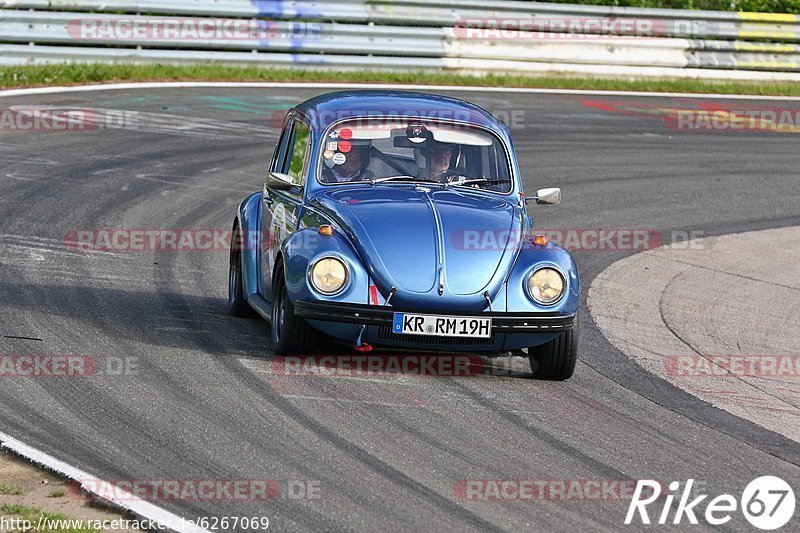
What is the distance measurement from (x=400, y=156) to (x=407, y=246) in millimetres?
1252

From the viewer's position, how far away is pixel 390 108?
30.4 ft

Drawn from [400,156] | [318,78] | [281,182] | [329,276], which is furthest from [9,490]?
[318,78]

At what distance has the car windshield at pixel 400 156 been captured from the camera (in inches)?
356

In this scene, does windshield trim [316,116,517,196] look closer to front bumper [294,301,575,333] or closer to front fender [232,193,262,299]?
front fender [232,193,262,299]

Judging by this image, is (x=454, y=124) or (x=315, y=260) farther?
(x=454, y=124)

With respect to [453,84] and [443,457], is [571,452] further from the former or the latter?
[453,84]

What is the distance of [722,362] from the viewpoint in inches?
368

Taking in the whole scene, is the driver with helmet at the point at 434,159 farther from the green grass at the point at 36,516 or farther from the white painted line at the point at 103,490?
the green grass at the point at 36,516

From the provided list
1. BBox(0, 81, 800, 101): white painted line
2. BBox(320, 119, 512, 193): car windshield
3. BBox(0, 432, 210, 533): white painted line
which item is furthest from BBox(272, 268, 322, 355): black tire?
BBox(0, 81, 800, 101): white painted line

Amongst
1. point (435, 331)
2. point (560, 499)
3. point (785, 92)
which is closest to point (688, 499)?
point (560, 499)

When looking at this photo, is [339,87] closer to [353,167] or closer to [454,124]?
[454,124]

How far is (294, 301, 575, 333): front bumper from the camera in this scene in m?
7.75

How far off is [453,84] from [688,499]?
→ 54.9ft

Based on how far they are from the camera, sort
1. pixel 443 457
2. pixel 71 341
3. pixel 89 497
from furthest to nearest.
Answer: pixel 71 341, pixel 443 457, pixel 89 497
